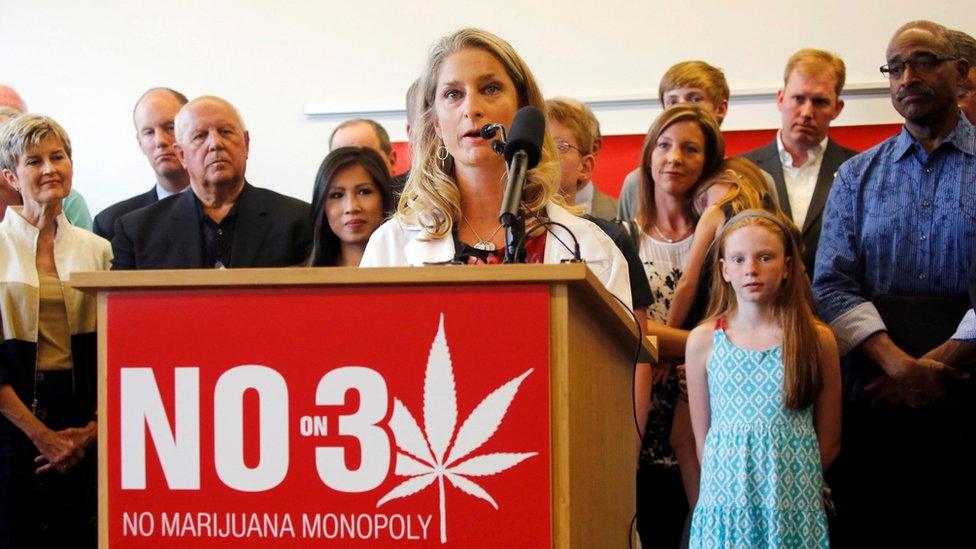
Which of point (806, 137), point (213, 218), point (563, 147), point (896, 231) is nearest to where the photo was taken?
point (896, 231)

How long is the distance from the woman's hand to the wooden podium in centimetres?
231

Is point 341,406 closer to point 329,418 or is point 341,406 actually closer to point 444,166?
point 329,418

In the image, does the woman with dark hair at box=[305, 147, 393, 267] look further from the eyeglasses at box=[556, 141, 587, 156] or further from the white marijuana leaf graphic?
the white marijuana leaf graphic

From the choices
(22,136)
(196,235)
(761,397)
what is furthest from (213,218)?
(761,397)

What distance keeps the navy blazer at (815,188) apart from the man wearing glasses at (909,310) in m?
0.28

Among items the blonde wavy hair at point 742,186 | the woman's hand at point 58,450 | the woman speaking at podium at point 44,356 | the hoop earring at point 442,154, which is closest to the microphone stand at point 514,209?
the hoop earring at point 442,154

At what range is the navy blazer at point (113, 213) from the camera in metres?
4.54

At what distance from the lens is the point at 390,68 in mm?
6332

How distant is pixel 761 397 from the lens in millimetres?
3404

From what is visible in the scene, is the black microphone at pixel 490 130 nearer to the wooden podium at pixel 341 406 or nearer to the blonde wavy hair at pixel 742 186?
the wooden podium at pixel 341 406

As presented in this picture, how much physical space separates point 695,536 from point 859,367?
846 millimetres

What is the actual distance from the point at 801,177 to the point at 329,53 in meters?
2.92

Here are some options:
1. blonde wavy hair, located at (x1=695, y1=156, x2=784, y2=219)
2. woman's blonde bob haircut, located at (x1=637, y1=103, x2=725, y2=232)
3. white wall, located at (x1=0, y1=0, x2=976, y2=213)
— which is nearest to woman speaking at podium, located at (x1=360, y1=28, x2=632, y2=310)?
blonde wavy hair, located at (x1=695, y1=156, x2=784, y2=219)

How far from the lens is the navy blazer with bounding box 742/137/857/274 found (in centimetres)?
421
